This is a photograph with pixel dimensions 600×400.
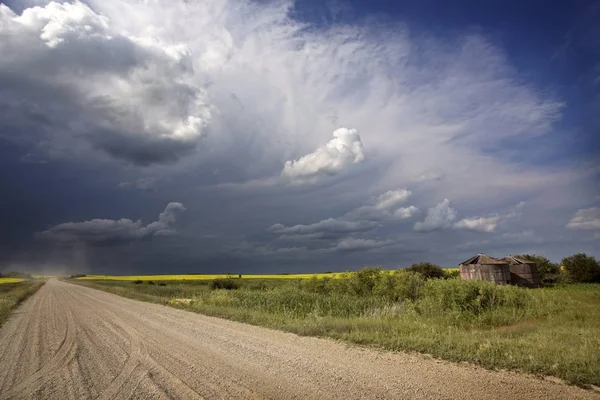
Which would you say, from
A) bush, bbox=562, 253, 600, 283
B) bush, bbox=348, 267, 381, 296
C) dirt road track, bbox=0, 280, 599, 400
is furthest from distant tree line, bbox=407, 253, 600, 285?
dirt road track, bbox=0, 280, 599, 400

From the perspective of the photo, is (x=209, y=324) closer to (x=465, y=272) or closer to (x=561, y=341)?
(x=561, y=341)

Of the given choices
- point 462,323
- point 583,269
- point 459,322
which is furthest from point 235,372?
point 583,269

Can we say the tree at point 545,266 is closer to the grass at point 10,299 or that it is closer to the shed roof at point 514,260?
the shed roof at point 514,260

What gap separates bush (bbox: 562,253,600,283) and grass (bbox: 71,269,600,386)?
40710mm

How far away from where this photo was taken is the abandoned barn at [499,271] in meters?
41.3

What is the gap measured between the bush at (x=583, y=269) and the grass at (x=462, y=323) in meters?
40.7

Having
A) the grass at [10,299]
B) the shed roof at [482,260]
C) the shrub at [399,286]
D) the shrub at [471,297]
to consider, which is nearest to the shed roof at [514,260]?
the shed roof at [482,260]

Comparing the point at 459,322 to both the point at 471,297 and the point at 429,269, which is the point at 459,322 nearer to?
the point at 471,297

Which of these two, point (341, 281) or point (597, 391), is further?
point (341, 281)

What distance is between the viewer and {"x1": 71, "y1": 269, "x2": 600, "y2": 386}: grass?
775 centimetres

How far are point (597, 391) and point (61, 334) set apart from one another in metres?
16.1

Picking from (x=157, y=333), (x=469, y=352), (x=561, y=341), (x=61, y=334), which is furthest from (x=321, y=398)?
(x=61, y=334)

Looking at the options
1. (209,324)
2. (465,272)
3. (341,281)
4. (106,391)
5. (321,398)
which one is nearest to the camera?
(321,398)

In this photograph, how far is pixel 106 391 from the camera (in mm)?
6664
